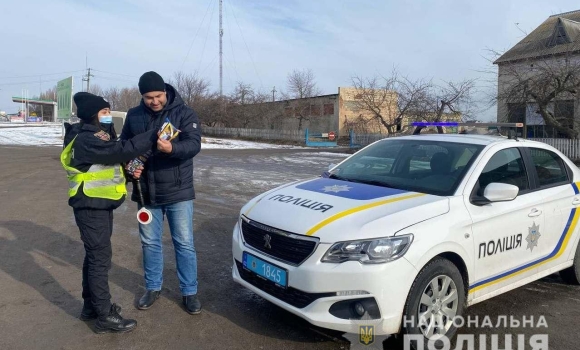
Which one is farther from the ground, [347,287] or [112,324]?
[347,287]

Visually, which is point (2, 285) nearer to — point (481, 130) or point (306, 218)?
point (306, 218)

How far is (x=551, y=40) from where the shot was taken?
27.4m

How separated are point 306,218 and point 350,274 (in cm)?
53

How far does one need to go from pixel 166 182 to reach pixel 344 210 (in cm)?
153

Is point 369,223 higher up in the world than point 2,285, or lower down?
higher up

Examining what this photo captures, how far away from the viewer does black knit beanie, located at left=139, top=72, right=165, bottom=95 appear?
368 centimetres

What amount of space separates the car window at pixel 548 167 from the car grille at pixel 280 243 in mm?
2556

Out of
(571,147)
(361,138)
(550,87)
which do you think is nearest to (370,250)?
(550,87)

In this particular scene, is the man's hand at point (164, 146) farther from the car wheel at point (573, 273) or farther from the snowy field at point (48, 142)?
the snowy field at point (48, 142)

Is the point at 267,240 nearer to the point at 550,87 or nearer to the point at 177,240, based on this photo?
the point at 177,240

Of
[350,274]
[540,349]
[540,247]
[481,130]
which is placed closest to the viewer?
[350,274]

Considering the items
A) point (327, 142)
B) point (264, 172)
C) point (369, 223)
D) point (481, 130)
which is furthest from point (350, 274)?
point (327, 142)

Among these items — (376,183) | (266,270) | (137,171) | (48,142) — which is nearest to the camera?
(266,270)

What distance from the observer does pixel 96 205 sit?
338cm
